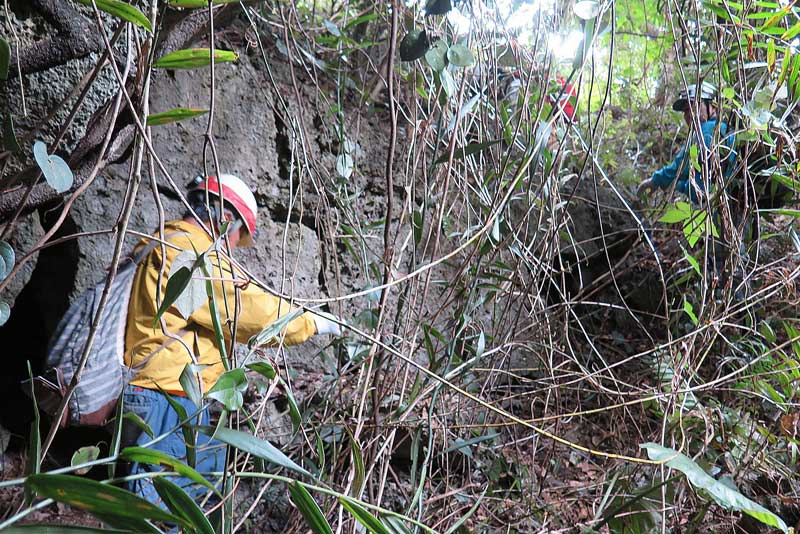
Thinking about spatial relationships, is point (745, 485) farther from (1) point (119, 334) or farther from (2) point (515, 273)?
(1) point (119, 334)

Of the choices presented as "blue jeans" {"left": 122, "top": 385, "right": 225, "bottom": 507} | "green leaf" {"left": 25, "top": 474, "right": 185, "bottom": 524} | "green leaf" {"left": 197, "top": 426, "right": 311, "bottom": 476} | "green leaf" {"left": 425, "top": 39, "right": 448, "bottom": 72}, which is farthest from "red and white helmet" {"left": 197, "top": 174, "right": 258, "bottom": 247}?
"green leaf" {"left": 25, "top": 474, "right": 185, "bottom": 524}

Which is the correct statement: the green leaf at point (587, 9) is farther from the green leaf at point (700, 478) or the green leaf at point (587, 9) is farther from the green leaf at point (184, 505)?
the green leaf at point (184, 505)

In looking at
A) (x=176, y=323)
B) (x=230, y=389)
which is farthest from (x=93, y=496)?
(x=176, y=323)

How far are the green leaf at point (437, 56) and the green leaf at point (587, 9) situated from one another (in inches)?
9.4

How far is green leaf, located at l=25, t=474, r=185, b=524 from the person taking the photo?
0.44 m

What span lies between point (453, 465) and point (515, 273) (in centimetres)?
99

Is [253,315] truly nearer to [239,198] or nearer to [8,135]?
[239,198]

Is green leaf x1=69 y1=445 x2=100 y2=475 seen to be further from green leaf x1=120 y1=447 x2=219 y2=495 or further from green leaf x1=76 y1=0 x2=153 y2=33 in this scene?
green leaf x1=76 y1=0 x2=153 y2=33

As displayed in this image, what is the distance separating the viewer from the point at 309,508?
56 centimetres

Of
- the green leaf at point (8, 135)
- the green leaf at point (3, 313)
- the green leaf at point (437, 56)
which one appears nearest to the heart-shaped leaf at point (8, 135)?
the green leaf at point (8, 135)

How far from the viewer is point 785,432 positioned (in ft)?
5.38

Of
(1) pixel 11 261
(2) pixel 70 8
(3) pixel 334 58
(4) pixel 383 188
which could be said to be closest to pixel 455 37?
(2) pixel 70 8

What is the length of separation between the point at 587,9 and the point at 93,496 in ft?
3.31

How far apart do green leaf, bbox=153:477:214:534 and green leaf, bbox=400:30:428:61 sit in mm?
809
